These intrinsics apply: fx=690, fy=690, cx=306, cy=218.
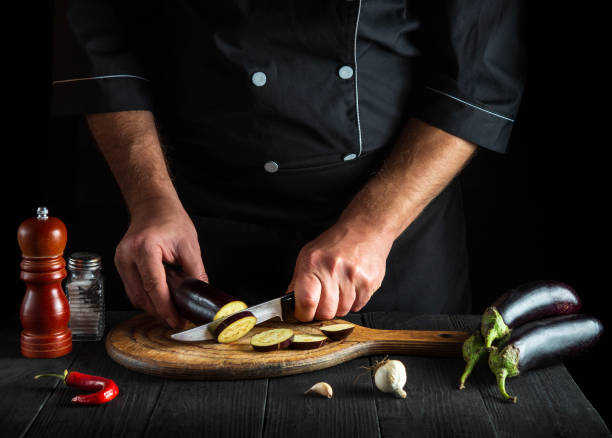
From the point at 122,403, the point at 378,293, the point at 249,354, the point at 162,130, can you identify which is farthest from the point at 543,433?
the point at 162,130

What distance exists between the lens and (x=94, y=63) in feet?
6.61

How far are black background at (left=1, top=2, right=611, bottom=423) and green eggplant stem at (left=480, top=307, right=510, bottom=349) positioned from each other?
3.38 feet

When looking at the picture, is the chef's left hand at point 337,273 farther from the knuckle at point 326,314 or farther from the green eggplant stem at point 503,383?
the green eggplant stem at point 503,383

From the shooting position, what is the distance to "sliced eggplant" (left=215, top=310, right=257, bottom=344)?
4.99 feet

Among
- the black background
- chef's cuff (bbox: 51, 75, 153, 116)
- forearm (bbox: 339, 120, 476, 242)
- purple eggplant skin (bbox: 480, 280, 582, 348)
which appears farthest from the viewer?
the black background

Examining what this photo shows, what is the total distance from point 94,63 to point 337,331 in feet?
3.58

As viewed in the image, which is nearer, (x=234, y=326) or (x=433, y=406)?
(x=433, y=406)


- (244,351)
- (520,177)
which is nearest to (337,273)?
(244,351)

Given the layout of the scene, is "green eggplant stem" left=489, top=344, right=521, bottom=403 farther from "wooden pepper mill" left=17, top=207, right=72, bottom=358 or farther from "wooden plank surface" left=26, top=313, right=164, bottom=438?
"wooden pepper mill" left=17, top=207, right=72, bottom=358

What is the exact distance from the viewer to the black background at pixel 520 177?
2285 millimetres

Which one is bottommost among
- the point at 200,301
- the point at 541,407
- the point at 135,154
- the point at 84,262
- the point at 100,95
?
the point at 541,407

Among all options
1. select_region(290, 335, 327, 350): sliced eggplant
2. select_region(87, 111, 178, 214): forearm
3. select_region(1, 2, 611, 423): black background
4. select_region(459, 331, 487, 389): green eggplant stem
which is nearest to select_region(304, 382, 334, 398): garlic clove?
select_region(290, 335, 327, 350): sliced eggplant

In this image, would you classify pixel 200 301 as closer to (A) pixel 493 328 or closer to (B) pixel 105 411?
(B) pixel 105 411

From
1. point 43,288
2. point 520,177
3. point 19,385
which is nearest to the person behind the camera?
point 19,385
